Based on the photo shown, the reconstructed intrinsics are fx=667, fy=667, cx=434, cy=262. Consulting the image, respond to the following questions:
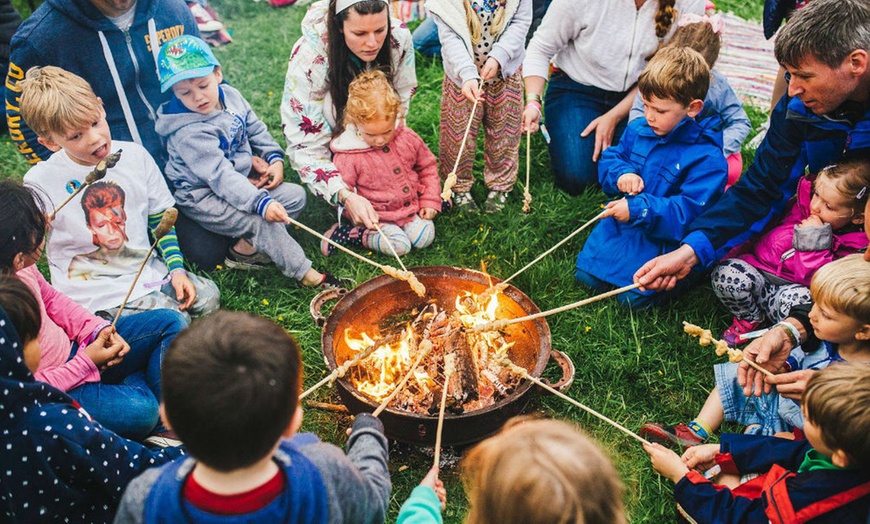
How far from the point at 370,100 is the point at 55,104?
1.79m

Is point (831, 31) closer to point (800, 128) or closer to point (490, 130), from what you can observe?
point (800, 128)

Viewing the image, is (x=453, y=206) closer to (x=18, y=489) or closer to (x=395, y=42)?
(x=395, y=42)

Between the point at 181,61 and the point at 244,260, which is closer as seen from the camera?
the point at 181,61

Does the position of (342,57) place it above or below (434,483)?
above

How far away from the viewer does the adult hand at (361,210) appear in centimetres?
442

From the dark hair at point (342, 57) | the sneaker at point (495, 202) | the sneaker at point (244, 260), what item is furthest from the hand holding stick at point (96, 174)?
the sneaker at point (495, 202)

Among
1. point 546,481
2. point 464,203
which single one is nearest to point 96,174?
point 464,203

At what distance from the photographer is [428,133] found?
6.09 metres

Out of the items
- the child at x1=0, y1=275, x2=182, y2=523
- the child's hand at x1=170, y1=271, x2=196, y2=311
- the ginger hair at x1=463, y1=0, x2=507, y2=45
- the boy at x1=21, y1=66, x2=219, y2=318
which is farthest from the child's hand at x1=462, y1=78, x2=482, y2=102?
the child at x1=0, y1=275, x2=182, y2=523

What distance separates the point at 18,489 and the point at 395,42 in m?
3.51

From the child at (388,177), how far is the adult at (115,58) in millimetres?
1018

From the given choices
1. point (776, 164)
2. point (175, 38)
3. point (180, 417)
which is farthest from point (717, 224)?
point (175, 38)

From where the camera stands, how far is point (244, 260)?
474cm

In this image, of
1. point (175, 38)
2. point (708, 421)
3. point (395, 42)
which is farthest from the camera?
point (395, 42)
